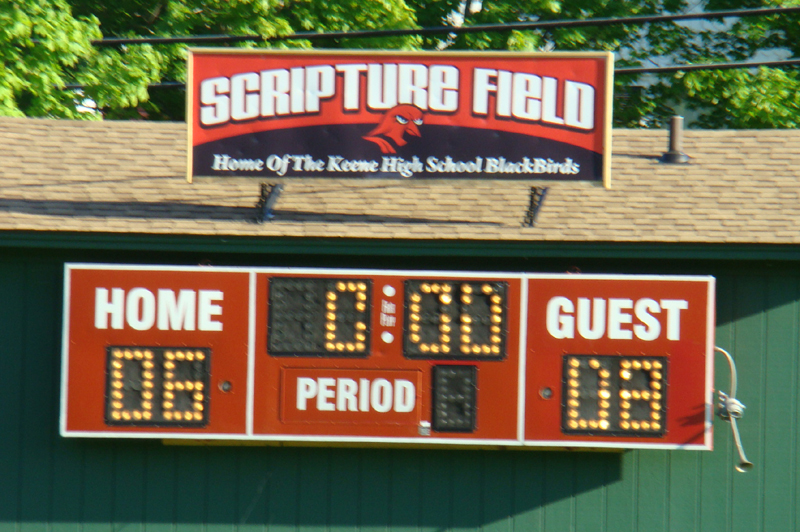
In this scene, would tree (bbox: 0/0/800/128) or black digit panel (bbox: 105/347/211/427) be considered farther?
tree (bbox: 0/0/800/128)

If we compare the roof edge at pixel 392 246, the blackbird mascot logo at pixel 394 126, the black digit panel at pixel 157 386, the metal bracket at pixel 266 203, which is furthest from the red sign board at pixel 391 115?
the black digit panel at pixel 157 386

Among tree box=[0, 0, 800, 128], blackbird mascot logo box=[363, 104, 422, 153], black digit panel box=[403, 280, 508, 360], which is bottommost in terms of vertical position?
black digit panel box=[403, 280, 508, 360]

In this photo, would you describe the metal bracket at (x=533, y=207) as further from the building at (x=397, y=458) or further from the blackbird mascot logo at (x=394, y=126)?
the blackbird mascot logo at (x=394, y=126)

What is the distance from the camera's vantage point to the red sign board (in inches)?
297

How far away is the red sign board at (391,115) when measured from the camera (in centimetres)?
755

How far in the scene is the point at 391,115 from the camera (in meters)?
7.61

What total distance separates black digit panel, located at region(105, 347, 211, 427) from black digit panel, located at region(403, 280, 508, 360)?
1839 millimetres

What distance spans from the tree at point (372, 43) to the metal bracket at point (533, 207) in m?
7.96

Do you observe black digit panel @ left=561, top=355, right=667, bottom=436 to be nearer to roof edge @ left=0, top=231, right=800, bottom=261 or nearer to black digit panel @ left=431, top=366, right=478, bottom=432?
black digit panel @ left=431, top=366, right=478, bottom=432

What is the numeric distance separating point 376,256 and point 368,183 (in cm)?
125

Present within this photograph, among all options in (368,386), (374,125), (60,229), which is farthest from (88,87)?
(368,386)

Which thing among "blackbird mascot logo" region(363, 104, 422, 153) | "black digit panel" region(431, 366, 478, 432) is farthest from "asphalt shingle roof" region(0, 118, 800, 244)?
"black digit panel" region(431, 366, 478, 432)

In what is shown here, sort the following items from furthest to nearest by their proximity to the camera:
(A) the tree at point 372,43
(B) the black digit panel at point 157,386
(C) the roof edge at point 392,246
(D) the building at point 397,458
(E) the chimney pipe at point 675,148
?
1. (A) the tree at point 372,43
2. (E) the chimney pipe at point 675,148
3. (D) the building at point 397,458
4. (C) the roof edge at point 392,246
5. (B) the black digit panel at point 157,386

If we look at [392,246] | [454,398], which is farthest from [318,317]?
[454,398]
